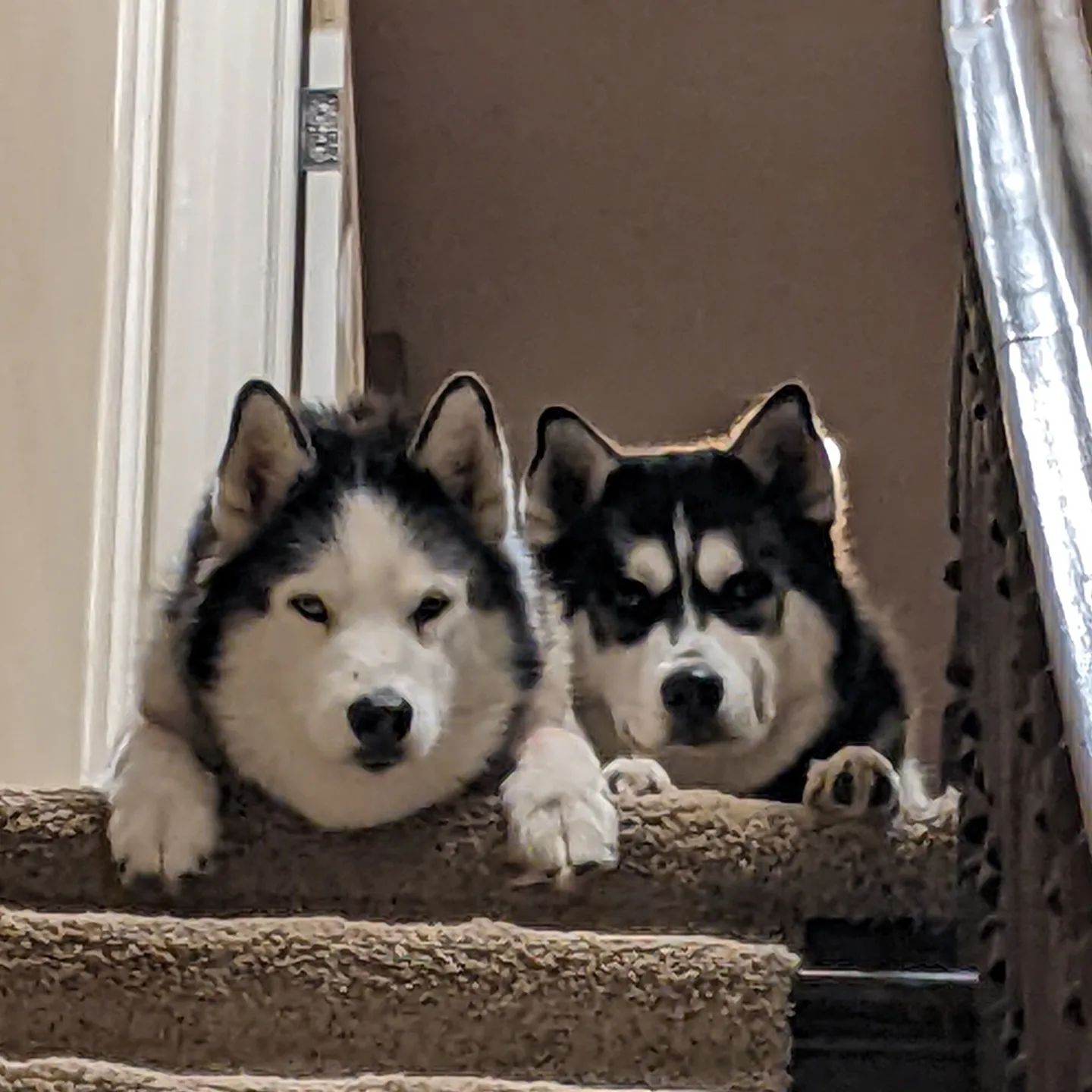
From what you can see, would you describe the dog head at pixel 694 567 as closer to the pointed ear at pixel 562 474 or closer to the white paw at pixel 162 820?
the pointed ear at pixel 562 474

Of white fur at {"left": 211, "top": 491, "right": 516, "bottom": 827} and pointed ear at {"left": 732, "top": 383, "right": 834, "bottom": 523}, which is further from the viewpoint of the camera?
pointed ear at {"left": 732, "top": 383, "right": 834, "bottom": 523}

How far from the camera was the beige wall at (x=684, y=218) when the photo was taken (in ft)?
9.36

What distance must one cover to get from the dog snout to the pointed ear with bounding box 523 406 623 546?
509 mm

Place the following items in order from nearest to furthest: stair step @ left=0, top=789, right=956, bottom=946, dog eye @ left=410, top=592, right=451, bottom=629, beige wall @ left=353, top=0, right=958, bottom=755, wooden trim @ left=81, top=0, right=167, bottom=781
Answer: stair step @ left=0, top=789, right=956, bottom=946, dog eye @ left=410, top=592, right=451, bottom=629, wooden trim @ left=81, top=0, right=167, bottom=781, beige wall @ left=353, top=0, right=958, bottom=755

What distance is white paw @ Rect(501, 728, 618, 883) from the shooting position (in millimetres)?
1270

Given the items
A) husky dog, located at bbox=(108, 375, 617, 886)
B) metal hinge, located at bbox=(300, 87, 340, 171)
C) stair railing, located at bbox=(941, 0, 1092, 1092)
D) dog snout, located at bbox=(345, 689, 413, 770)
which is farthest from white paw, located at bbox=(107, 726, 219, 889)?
metal hinge, located at bbox=(300, 87, 340, 171)

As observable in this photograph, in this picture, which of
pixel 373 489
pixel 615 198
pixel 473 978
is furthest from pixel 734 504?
pixel 615 198

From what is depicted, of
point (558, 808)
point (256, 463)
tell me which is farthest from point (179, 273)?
point (558, 808)

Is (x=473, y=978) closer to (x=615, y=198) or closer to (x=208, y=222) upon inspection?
(x=208, y=222)

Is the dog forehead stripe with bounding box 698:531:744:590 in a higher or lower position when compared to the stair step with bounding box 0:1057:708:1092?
higher

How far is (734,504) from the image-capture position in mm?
1727

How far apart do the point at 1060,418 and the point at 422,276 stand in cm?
211

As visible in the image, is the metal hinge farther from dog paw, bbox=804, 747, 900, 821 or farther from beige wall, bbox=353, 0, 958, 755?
dog paw, bbox=804, 747, 900, 821

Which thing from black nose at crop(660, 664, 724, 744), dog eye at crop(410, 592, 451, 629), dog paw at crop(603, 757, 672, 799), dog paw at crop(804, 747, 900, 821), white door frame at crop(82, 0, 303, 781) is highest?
white door frame at crop(82, 0, 303, 781)
